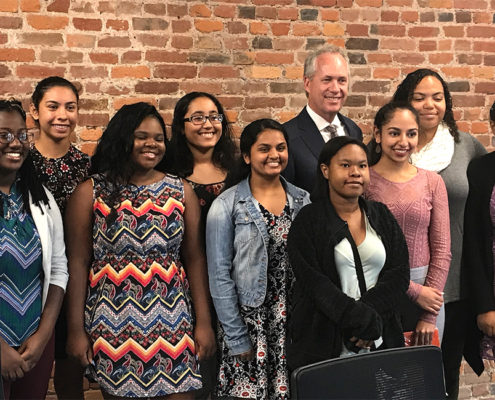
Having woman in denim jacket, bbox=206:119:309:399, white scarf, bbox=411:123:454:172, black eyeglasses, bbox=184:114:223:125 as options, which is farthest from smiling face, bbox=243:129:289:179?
white scarf, bbox=411:123:454:172

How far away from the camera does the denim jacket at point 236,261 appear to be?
8.61ft

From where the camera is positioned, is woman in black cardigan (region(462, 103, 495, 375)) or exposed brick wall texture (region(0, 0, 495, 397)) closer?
woman in black cardigan (region(462, 103, 495, 375))

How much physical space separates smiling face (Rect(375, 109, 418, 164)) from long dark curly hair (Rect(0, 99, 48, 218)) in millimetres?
1319

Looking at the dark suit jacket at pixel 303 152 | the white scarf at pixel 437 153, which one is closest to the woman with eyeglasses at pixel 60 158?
the dark suit jacket at pixel 303 152

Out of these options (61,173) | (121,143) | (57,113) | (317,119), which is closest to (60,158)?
(61,173)

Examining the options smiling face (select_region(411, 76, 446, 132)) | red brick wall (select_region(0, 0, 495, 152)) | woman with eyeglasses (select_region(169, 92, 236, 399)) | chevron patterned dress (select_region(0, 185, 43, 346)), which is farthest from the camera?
red brick wall (select_region(0, 0, 495, 152))

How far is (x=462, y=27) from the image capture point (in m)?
3.97

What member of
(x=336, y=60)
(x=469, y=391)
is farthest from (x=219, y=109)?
(x=469, y=391)

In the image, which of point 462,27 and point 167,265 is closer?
point 167,265

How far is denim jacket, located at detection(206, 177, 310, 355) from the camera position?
2.62m

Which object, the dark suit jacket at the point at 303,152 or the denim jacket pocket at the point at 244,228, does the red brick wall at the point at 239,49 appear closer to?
the dark suit jacket at the point at 303,152

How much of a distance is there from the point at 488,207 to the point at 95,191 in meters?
1.60

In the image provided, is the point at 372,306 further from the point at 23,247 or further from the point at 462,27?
the point at 462,27

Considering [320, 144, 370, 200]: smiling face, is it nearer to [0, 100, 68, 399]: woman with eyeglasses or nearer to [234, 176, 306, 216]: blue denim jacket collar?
[234, 176, 306, 216]: blue denim jacket collar
